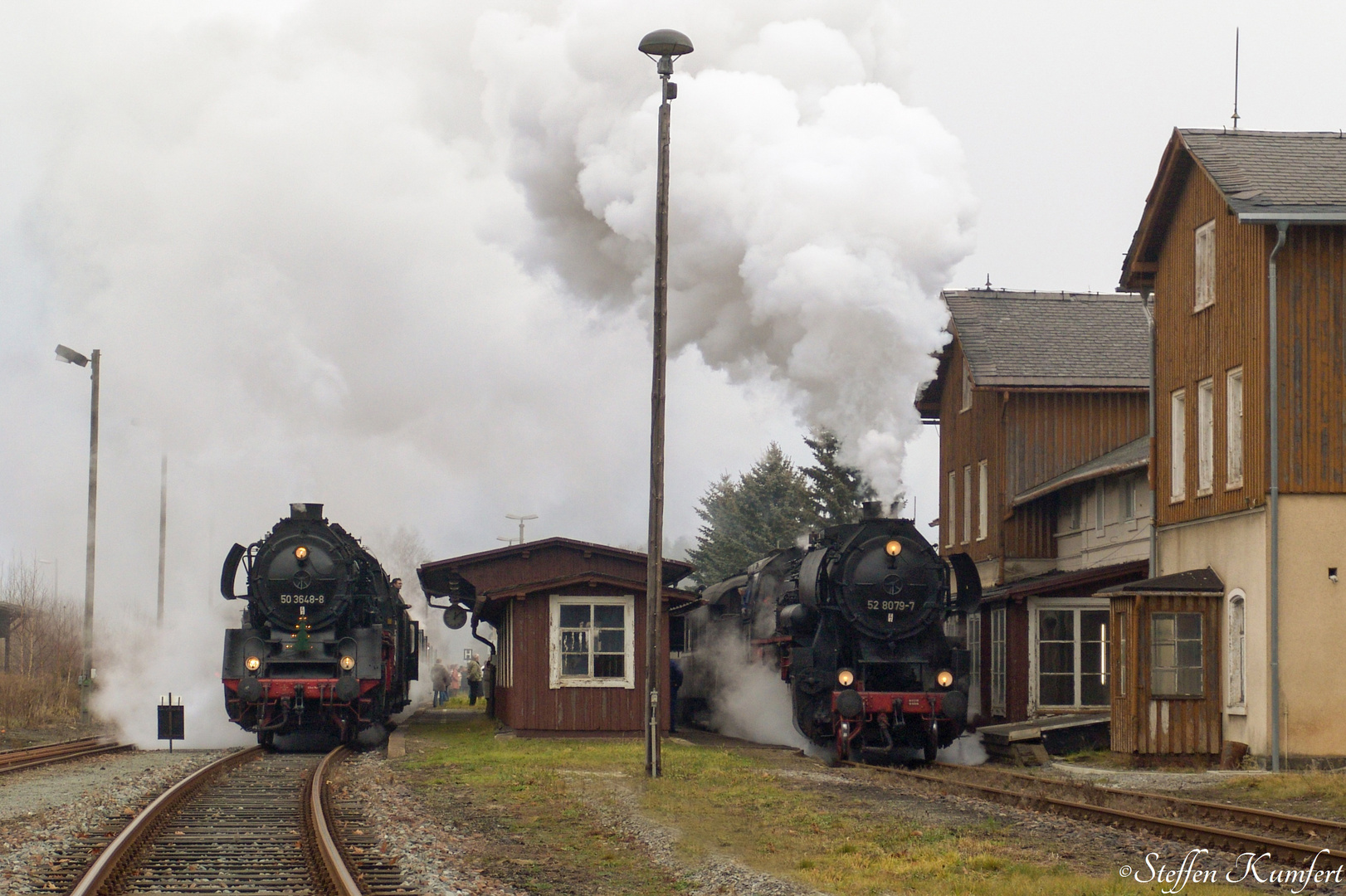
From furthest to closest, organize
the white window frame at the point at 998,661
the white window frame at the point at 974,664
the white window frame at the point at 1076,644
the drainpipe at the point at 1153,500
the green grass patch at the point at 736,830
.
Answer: the white window frame at the point at 974,664
the white window frame at the point at 998,661
the white window frame at the point at 1076,644
the drainpipe at the point at 1153,500
the green grass patch at the point at 736,830

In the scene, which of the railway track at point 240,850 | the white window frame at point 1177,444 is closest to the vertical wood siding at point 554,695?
the railway track at point 240,850

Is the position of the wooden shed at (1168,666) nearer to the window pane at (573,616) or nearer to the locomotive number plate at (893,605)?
the locomotive number plate at (893,605)

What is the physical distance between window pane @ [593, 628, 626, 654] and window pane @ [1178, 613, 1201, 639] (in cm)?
878

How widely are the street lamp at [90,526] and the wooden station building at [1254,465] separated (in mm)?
18909

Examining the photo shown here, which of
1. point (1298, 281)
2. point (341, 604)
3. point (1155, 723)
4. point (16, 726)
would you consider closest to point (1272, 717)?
point (1155, 723)

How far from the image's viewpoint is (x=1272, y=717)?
17.4 m

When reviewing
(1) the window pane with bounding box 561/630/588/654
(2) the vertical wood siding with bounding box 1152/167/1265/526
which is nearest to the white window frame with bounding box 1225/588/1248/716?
(2) the vertical wood siding with bounding box 1152/167/1265/526

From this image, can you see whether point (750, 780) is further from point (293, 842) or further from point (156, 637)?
point (156, 637)


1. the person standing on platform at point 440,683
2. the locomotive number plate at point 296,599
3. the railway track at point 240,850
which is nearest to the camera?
the railway track at point 240,850

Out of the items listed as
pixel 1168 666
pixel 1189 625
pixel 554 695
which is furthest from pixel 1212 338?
pixel 554 695

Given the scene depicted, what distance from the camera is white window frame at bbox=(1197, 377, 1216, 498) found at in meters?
19.9

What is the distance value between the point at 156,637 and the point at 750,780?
21239 mm

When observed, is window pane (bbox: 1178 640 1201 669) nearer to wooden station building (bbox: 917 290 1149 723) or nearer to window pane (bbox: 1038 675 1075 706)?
wooden station building (bbox: 917 290 1149 723)

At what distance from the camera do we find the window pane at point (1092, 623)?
2362 centimetres
